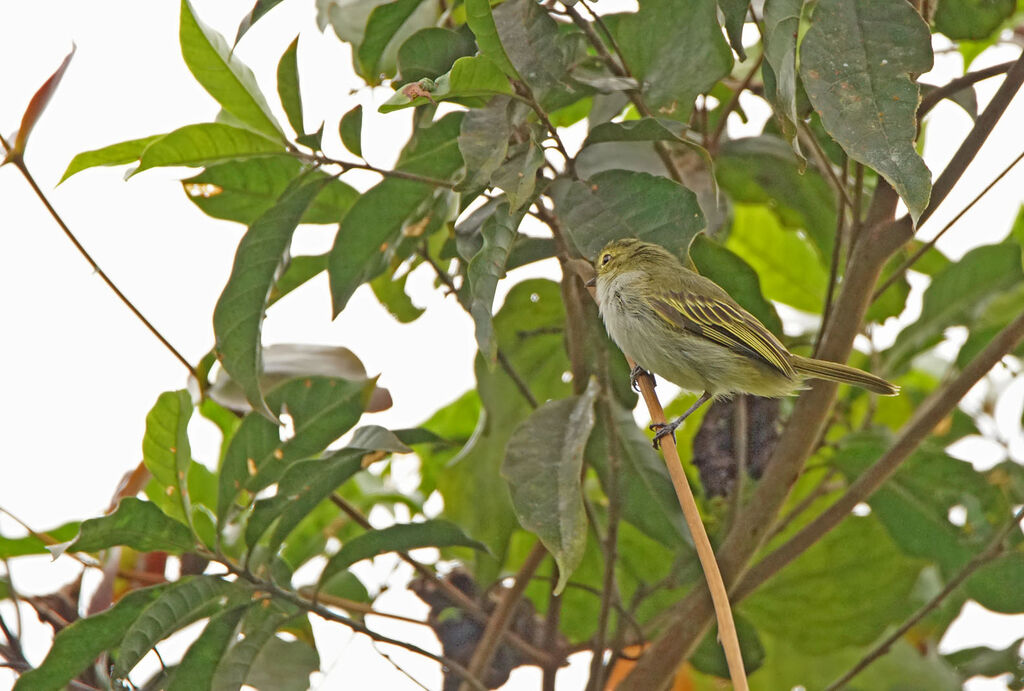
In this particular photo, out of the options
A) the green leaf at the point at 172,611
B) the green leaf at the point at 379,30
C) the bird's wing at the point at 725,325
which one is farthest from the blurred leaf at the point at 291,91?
the bird's wing at the point at 725,325

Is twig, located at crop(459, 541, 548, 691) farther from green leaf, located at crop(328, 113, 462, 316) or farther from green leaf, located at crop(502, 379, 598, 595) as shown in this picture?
green leaf, located at crop(328, 113, 462, 316)

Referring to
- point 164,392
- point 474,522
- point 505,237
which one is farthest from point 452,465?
point 505,237

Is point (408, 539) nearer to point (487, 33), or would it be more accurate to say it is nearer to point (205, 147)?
point (205, 147)

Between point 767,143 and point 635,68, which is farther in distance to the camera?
point 767,143

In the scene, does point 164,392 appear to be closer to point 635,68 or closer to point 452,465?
point 452,465

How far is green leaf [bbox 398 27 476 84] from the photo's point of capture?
1657 mm

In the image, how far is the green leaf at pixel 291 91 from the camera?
1897 mm

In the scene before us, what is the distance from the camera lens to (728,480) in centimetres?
223

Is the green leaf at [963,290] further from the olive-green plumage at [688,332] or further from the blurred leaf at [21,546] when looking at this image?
the blurred leaf at [21,546]

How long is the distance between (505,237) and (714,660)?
47.9 inches

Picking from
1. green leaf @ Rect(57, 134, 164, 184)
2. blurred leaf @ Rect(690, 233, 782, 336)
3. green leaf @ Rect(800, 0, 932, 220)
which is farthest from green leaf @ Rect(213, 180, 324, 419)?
green leaf @ Rect(800, 0, 932, 220)

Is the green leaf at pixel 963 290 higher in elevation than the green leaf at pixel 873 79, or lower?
higher

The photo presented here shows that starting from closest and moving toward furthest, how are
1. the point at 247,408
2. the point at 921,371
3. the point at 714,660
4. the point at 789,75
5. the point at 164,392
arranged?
the point at 789,75
the point at 164,392
the point at 247,408
the point at 714,660
the point at 921,371

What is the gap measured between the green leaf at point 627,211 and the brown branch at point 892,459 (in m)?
0.60
